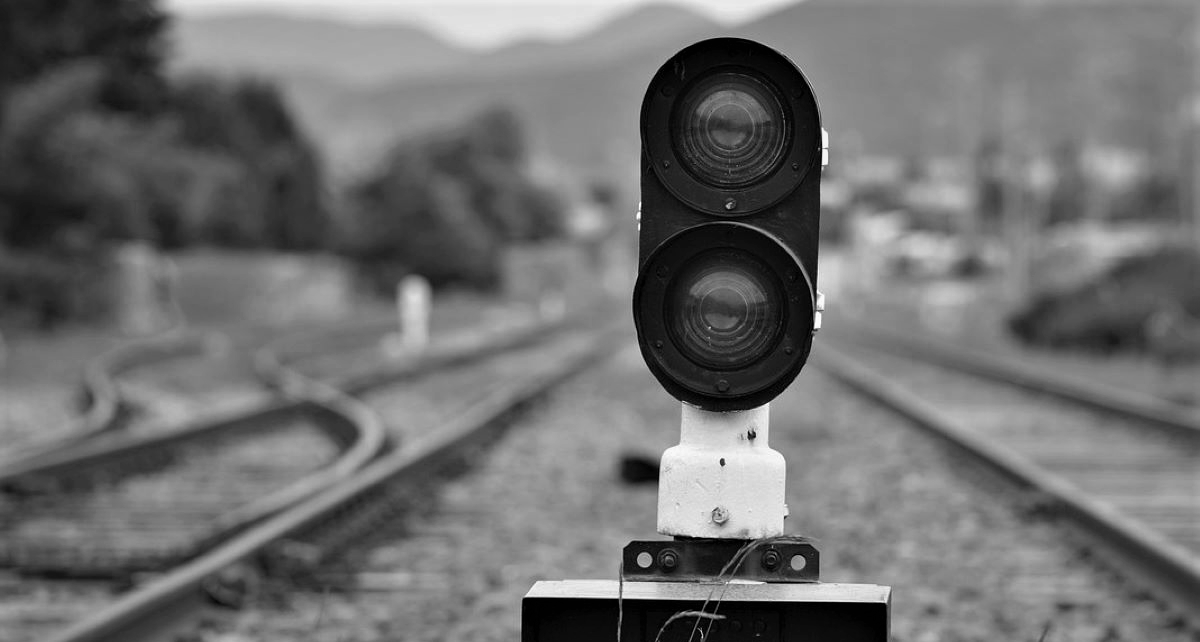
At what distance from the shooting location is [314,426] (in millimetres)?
13867

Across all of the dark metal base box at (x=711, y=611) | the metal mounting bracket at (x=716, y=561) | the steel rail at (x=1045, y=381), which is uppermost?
the steel rail at (x=1045, y=381)

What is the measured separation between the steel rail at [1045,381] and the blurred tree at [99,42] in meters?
15.9

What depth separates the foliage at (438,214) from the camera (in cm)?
5690

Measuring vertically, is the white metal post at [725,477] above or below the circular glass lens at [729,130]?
below

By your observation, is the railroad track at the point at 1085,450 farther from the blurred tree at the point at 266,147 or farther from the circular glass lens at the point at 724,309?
the blurred tree at the point at 266,147

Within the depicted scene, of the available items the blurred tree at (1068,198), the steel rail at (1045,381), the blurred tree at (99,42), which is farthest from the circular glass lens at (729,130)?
the blurred tree at (1068,198)

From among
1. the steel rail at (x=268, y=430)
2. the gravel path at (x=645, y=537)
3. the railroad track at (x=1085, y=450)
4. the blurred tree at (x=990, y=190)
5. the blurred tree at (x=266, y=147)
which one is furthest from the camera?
the blurred tree at (x=990, y=190)

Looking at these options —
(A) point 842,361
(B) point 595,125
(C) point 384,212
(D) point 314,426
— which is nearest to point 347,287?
(C) point 384,212

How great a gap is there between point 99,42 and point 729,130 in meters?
39.0

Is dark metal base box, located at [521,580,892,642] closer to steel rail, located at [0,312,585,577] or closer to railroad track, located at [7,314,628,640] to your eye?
railroad track, located at [7,314,628,640]

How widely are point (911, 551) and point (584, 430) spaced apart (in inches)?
247

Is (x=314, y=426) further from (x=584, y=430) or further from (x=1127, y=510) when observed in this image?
(x=1127, y=510)

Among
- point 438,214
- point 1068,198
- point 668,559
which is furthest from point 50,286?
point 1068,198

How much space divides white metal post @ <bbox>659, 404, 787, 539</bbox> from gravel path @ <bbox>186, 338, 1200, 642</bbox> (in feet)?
3.58
